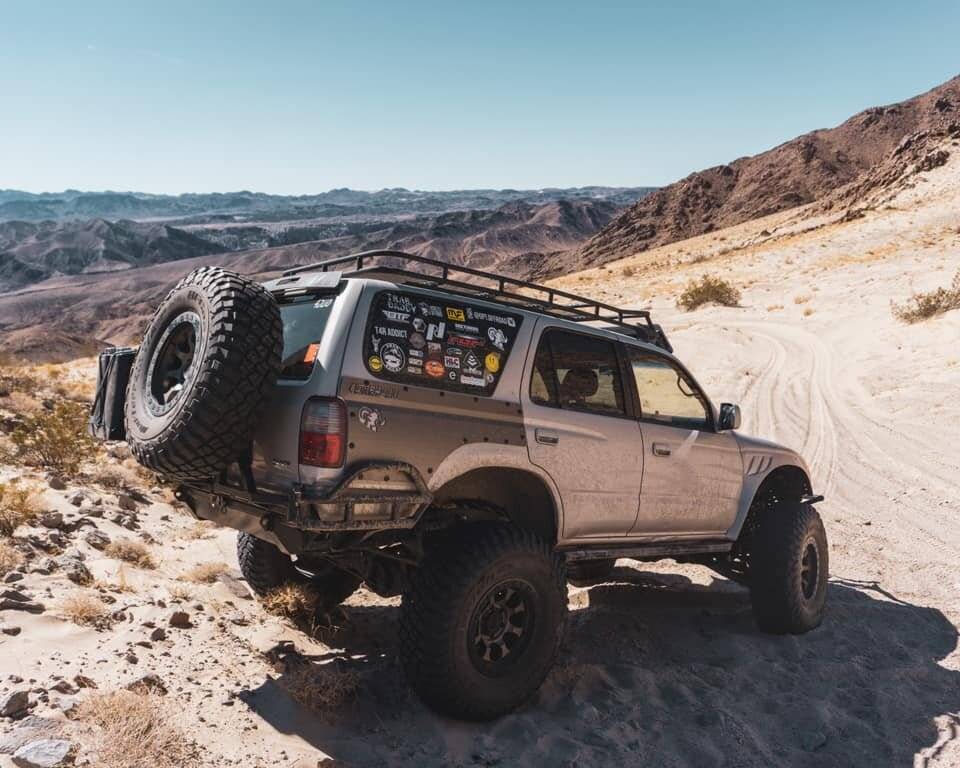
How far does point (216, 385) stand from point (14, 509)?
3190 mm

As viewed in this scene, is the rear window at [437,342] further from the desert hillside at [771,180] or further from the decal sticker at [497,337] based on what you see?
the desert hillside at [771,180]

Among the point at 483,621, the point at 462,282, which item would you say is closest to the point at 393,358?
the point at 462,282

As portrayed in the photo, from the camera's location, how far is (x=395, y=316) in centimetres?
395

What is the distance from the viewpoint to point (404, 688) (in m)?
4.45

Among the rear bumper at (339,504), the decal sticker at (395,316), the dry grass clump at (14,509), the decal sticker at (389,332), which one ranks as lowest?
the dry grass clump at (14,509)

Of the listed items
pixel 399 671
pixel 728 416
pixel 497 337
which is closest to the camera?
pixel 497 337

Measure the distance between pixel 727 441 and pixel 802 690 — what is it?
5.52ft

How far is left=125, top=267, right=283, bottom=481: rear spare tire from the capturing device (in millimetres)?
3625

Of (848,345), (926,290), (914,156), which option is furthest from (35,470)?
(914,156)

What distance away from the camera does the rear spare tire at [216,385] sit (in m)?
3.62

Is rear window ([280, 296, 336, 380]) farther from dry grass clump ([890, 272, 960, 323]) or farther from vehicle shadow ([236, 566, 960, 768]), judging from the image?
dry grass clump ([890, 272, 960, 323])

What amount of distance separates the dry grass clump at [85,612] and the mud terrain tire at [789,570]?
4.35 metres

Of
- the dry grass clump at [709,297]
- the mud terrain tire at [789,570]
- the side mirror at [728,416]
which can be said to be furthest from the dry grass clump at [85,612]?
the dry grass clump at [709,297]

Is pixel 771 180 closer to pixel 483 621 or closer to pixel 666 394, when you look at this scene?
pixel 666 394
